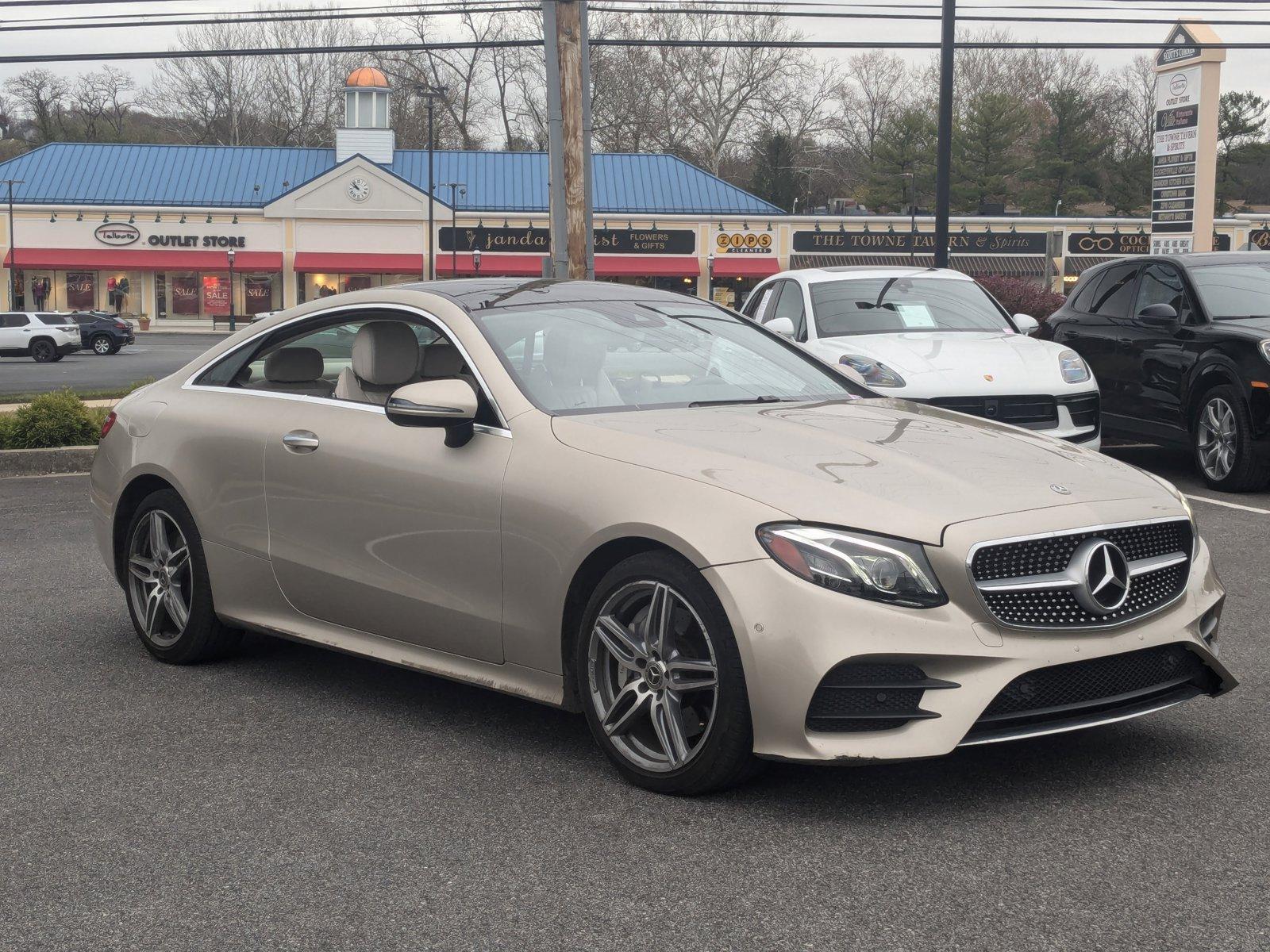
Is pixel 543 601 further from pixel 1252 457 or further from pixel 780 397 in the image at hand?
pixel 1252 457

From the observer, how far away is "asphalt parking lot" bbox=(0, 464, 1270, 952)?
3260mm

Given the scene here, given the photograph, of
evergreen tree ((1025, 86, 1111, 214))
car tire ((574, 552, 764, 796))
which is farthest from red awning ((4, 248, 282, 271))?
car tire ((574, 552, 764, 796))

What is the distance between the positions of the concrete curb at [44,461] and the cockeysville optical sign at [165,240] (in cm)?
5592

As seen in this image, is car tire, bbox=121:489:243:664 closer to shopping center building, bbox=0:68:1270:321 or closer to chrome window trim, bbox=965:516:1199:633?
chrome window trim, bbox=965:516:1199:633

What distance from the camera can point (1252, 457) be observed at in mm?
10188

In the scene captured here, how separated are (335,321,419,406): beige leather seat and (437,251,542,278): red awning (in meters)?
60.1

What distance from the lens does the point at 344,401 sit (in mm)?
5316

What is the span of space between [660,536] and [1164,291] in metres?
8.51

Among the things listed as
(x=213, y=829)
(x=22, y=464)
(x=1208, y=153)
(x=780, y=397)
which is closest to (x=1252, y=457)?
(x=780, y=397)

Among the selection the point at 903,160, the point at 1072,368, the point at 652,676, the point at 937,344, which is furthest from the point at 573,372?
the point at 903,160

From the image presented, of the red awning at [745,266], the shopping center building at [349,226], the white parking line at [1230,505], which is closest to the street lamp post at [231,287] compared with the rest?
the shopping center building at [349,226]

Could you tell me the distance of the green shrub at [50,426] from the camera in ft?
41.5

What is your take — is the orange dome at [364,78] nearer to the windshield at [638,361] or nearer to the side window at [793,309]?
the side window at [793,309]

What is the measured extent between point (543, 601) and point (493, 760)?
553 millimetres
